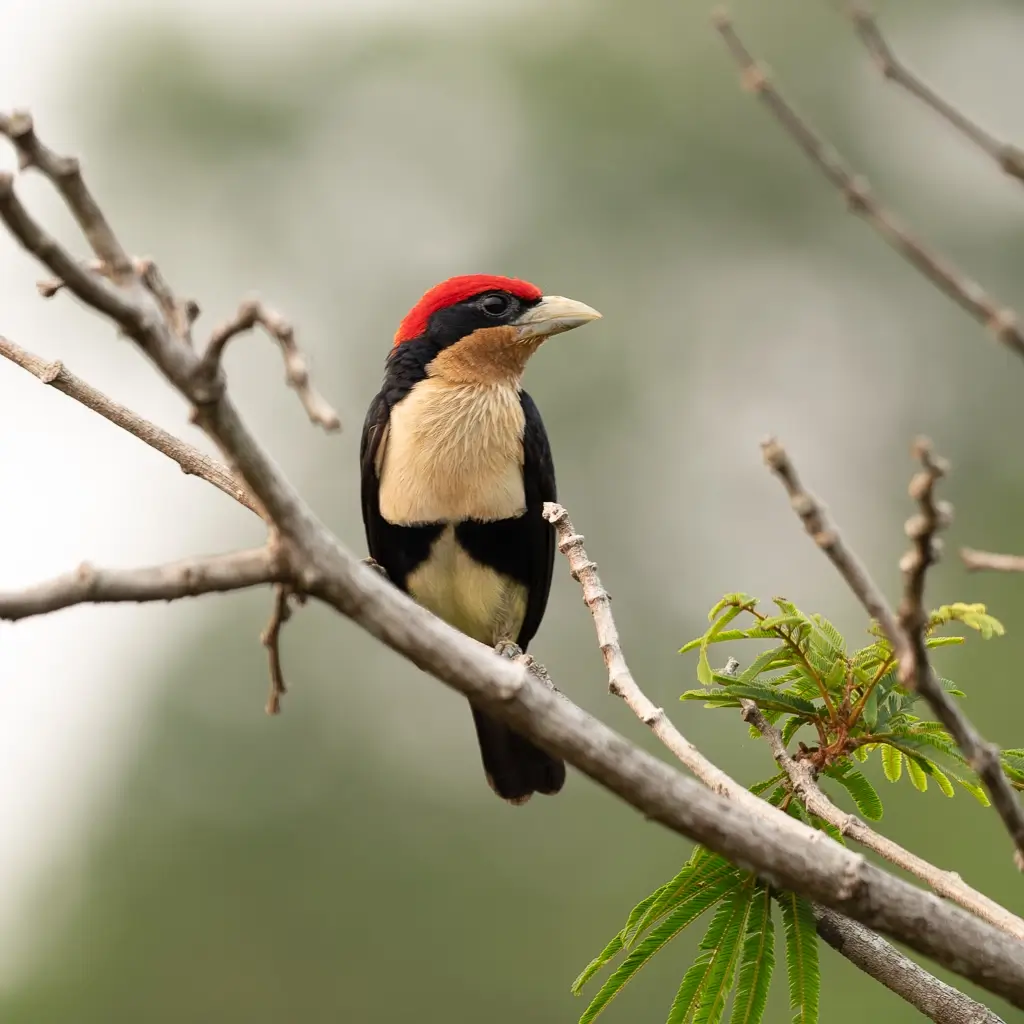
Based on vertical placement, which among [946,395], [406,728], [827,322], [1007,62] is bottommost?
[406,728]

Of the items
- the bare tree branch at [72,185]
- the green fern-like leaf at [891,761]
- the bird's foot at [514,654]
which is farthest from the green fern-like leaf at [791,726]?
the bare tree branch at [72,185]

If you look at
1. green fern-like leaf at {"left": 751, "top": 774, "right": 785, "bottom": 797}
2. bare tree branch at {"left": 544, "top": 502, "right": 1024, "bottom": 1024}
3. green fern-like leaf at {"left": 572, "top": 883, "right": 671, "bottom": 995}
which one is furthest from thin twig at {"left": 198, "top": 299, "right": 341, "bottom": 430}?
green fern-like leaf at {"left": 751, "top": 774, "right": 785, "bottom": 797}

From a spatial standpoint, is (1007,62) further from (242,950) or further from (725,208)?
(242,950)

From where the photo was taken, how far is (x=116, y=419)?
117 inches

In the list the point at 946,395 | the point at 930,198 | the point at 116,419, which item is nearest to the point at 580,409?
the point at 946,395

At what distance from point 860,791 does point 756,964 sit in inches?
18.1

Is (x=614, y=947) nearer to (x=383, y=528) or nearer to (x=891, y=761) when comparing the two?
(x=891, y=761)

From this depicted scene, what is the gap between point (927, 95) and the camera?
1.50 m

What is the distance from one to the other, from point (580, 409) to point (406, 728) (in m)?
4.32

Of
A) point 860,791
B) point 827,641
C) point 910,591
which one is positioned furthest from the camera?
point 860,791

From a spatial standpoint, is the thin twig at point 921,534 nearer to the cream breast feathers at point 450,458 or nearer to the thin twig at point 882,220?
the thin twig at point 882,220

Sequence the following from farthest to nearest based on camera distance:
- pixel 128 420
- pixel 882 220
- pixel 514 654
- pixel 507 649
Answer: pixel 507 649 < pixel 514 654 < pixel 128 420 < pixel 882 220

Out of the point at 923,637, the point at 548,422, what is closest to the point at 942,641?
the point at 923,637

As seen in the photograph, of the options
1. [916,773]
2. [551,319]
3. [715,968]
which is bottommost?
[715,968]
